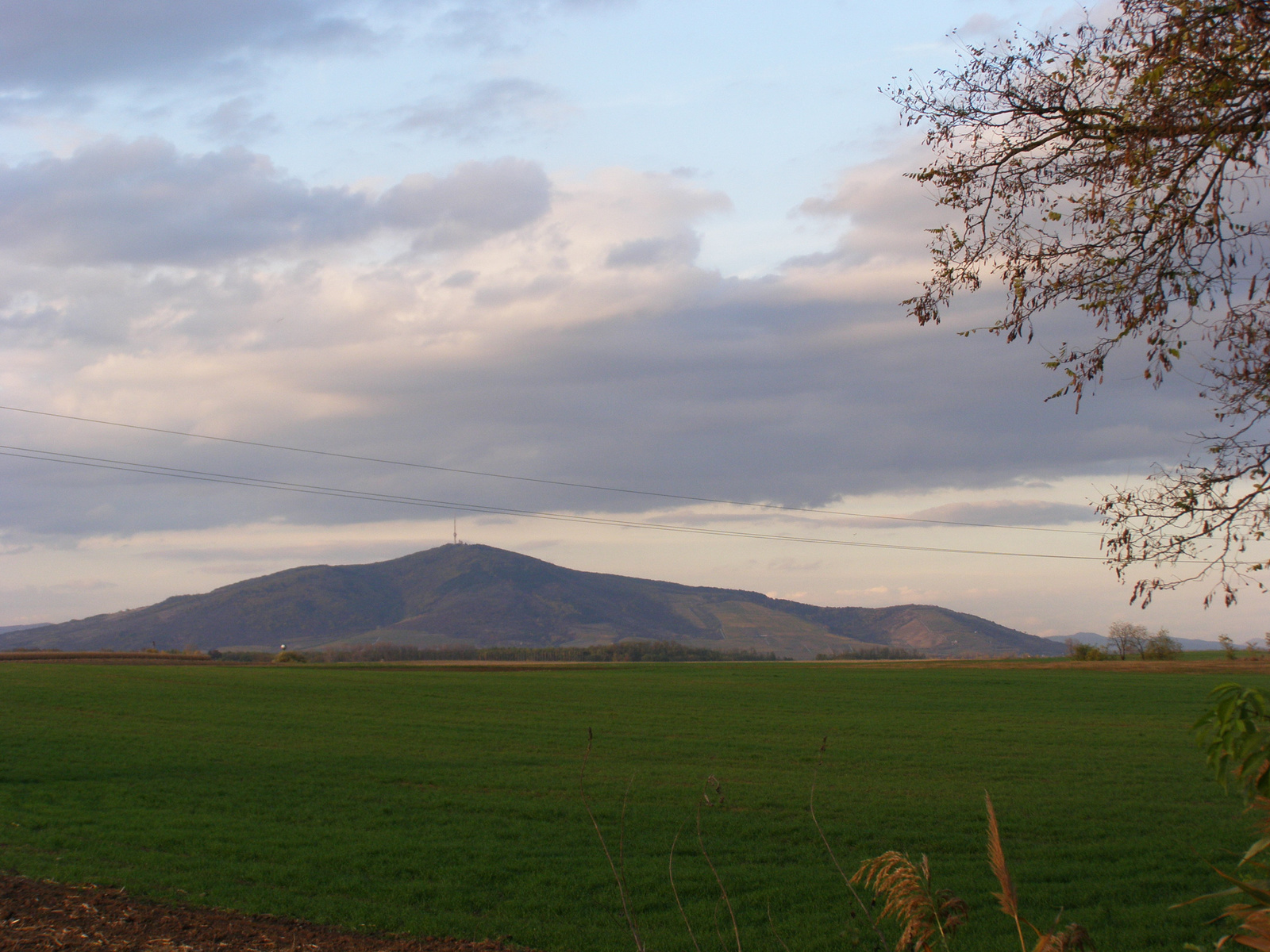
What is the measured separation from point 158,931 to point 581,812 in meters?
9.68

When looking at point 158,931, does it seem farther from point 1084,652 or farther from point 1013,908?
point 1084,652

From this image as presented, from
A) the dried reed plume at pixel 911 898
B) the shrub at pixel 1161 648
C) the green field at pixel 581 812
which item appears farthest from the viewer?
the shrub at pixel 1161 648

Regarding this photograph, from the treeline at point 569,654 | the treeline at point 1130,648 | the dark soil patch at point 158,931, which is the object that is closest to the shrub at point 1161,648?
the treeline at point 1130,648

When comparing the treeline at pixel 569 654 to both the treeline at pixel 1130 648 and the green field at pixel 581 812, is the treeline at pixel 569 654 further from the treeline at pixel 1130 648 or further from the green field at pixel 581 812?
the green field at pixel 581 812

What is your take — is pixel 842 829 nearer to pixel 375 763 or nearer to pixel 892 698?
pixel 375 763

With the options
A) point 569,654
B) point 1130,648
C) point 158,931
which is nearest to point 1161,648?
point 1130,648

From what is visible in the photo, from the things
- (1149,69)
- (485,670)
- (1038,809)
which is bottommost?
(485,670)

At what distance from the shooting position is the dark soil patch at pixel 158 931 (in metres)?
9.16

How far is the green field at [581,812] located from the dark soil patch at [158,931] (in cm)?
48

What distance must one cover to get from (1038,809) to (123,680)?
53488mm

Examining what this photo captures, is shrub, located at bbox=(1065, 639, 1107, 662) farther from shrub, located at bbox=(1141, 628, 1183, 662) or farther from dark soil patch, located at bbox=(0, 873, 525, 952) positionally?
dark soil patch, located at bbox=(0, 873, 525, 952)

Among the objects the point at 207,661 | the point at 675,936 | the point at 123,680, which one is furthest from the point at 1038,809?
the point at 207,661

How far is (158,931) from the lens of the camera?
9594 mm

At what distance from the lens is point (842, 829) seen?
15984mm
